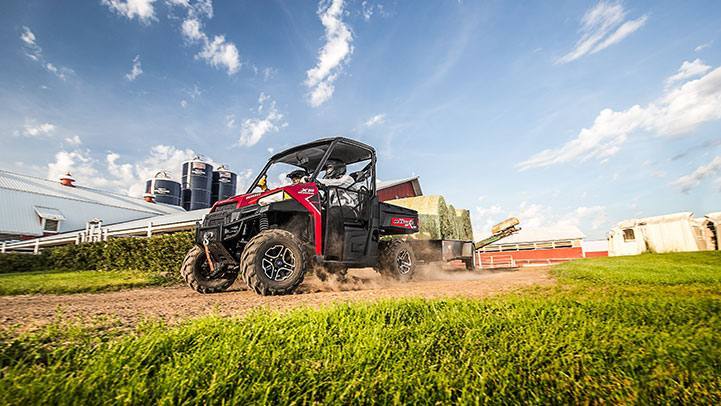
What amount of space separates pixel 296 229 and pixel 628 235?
69.3ft

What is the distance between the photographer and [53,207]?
28.0 m

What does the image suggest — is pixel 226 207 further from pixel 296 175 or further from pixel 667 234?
pixel 667 234

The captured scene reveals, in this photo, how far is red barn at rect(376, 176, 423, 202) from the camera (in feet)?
78.9

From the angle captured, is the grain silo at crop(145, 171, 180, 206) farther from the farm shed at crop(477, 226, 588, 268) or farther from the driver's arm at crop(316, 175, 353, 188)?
the driver's arm at crop(316, 175, 353, 188)

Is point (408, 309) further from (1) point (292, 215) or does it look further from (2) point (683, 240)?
(2) point (683, 240)

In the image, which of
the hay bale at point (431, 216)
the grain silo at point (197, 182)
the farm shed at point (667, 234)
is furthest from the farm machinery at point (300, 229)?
the grain silo at point (197, 182)

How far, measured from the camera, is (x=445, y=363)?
5.02 feet

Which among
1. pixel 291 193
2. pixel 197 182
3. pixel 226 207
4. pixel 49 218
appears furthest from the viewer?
pixel 197 182

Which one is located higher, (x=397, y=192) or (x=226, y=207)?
(x=397, y=192)

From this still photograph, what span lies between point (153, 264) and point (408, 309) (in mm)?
8639

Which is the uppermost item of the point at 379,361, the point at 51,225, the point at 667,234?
the point at 51,225

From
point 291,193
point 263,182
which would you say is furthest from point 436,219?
point 291,193

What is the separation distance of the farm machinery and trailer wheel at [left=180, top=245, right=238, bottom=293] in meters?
0.01

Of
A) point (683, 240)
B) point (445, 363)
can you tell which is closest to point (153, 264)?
point (445, 363)
